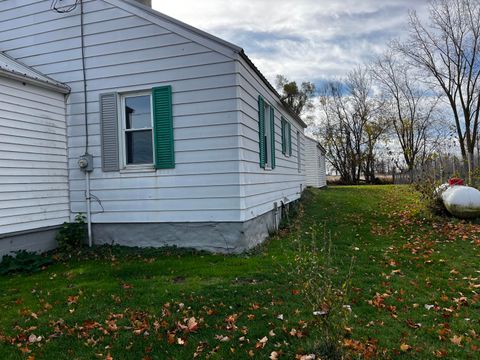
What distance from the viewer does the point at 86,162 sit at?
694cm

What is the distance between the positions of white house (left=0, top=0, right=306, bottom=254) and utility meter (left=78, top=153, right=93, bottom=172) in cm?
2

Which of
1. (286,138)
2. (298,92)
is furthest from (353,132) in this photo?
(286,138)

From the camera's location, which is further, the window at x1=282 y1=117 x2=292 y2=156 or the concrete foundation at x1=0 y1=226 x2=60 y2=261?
the window at x1=282 y1=117 x2=292 y2=156

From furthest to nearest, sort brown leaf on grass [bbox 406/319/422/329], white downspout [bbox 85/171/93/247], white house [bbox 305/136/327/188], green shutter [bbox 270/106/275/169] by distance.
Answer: white house [bbox 305/136/327/188] < green shutter [bbox 270/106/275/169] < white downspout [bbox 85/171/93/247] < brown leaf on grass [bbox 406/319/422/329]

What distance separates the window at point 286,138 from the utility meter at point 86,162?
5.56 m

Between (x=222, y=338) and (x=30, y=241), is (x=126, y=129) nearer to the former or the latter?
(x=30, y=241)

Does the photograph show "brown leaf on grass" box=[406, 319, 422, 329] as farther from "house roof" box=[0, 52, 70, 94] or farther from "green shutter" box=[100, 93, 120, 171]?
"house roof" box=[0, 52, 70, 94]

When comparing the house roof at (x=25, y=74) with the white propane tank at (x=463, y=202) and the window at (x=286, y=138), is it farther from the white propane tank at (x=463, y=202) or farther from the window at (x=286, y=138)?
the white propane tank at (x=463, y=202)

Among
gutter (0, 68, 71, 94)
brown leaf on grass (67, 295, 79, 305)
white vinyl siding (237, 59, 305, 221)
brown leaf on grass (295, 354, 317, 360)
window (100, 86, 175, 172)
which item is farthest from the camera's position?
window (100, 86, 175, 172)

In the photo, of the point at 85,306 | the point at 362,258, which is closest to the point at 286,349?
the point at 85,306

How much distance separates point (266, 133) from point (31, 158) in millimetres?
4893

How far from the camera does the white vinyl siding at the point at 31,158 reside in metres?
6.12

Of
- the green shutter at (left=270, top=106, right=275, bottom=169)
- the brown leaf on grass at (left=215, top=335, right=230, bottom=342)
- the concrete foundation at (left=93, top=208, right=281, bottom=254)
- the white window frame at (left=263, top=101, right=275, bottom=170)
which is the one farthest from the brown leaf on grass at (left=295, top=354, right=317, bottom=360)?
the green shutter at (left=270, top=106, right=275, bottom=169)

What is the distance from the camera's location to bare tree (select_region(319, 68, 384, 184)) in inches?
1409
